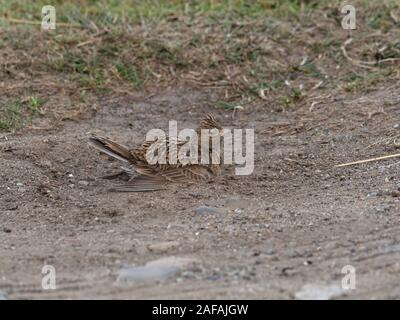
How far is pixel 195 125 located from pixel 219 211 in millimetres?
2532

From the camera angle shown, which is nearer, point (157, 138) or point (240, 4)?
point (157, 138)

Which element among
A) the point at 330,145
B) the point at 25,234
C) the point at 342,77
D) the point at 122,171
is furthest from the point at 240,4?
the point at 25,234

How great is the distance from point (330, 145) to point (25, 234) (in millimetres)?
3134

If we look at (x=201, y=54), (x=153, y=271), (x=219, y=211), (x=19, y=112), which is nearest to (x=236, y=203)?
(x=219, y=211)

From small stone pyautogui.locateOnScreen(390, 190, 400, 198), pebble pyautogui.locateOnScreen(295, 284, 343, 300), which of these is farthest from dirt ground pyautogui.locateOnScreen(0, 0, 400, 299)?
small stone pyautogui.locateOnScreen(390, 190, 400, 198)

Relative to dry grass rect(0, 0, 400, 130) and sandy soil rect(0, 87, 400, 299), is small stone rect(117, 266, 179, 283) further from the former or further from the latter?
dry grass rect(0, 0, 400, 130)

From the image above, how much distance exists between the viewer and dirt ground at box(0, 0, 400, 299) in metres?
5.43

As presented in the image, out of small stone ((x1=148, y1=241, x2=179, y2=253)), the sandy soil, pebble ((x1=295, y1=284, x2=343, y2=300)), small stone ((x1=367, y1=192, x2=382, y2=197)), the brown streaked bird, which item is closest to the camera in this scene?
pebble ((x1=295, y1=284, x2=343, y2=300))

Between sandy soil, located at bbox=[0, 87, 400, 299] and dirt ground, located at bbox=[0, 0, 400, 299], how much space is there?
17 millimetres

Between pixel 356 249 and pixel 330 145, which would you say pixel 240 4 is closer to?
pixel 330 145

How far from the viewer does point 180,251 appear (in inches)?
226

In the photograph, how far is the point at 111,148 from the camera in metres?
7.61

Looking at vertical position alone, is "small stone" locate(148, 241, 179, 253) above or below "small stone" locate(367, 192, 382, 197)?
below

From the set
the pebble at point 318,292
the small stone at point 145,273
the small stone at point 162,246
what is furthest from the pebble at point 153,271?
the pebble at point 318,292
